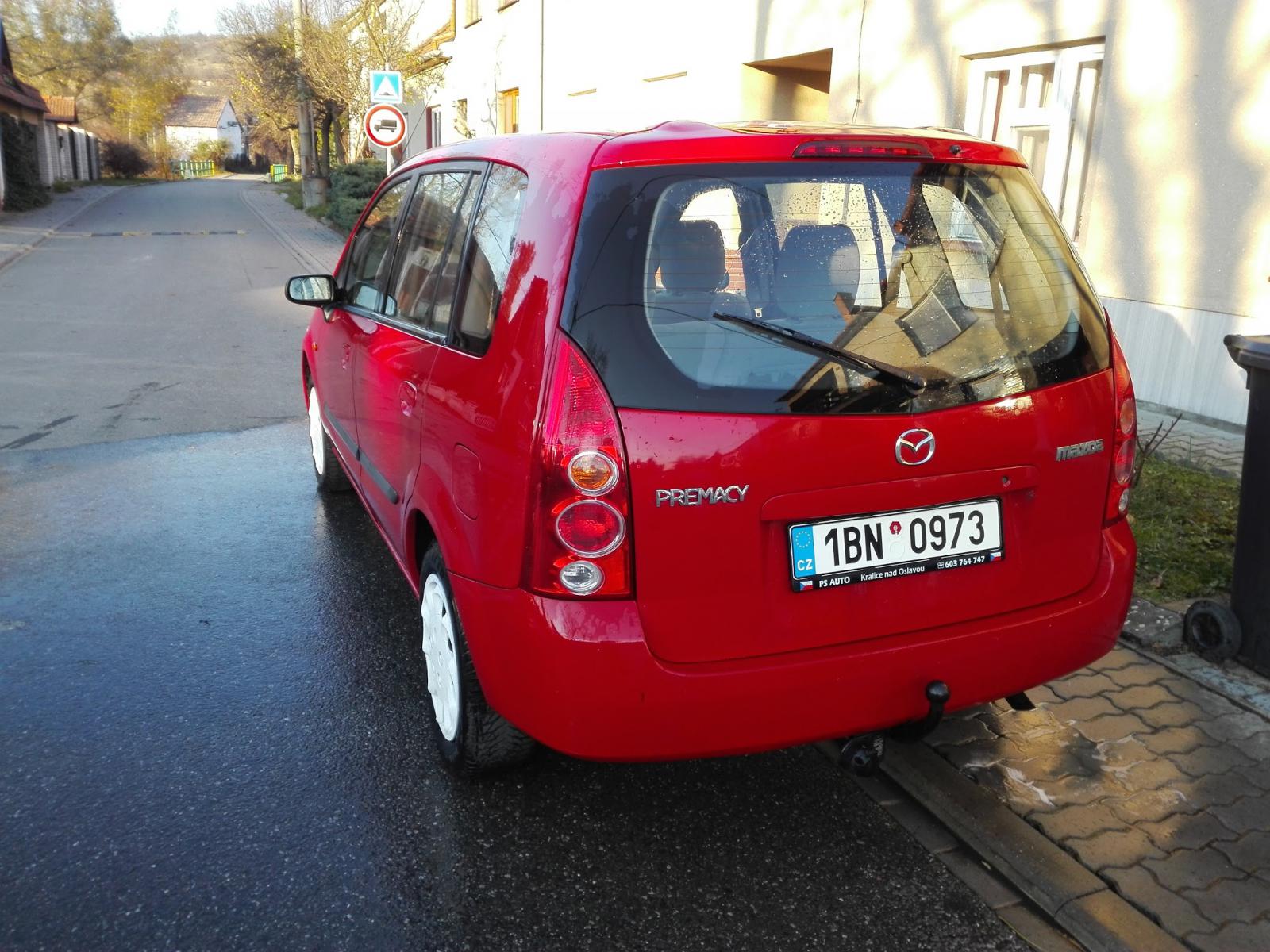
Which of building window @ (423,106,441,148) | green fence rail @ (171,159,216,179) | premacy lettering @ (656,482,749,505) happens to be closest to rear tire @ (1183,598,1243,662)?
premacy lettering @ (656,482,749,505)

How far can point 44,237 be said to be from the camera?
2419 cm

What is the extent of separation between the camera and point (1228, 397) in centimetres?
754

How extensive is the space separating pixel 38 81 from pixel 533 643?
73.8 m

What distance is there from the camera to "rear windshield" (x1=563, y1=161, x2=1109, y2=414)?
2.60 m

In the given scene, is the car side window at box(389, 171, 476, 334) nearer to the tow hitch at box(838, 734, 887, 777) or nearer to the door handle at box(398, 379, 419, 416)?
the door handle at box(398, 379, 419, 416)

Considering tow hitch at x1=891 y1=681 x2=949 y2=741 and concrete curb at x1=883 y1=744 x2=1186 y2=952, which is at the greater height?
tow hitch at x1=891 y1=681 x2=949 y2=741

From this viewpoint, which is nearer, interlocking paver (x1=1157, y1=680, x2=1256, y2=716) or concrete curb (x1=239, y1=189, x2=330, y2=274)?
interlocking paver (x1=1157, y1=680, x2=1256, y2=716)

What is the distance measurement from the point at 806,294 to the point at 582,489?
2.38 feet

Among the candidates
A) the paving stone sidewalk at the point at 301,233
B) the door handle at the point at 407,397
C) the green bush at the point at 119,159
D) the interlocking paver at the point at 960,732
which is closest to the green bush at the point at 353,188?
the paving stone sidewalk at the point at 301,233

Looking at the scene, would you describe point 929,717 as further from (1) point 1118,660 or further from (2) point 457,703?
(1) point 1118,660

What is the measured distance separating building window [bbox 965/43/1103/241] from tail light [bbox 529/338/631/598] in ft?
23.4

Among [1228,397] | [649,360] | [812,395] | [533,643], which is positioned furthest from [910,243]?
[1228,397]

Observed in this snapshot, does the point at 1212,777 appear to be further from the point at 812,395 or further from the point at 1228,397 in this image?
the point at 1228,397

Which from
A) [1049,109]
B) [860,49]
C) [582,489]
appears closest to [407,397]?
[582,489]
